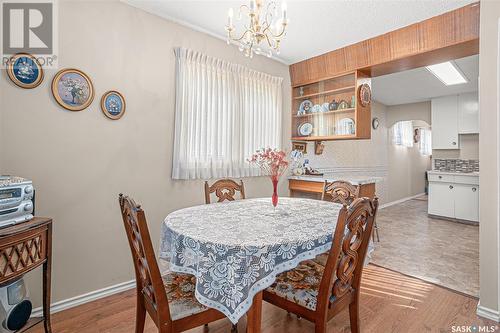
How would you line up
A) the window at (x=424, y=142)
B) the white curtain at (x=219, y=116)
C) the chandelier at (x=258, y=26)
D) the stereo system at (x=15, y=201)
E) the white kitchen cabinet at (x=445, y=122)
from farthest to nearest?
the window at (x=424, y=142)
the white kitchen cabinet at (x=445, y=122)
the white curtain at (x=219, y=116)
the chandelier at (x=258, y=26)
the stereo system at (x=15, y=201)

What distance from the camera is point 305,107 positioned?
3918mm

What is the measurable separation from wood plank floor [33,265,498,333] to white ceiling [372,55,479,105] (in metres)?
3.17

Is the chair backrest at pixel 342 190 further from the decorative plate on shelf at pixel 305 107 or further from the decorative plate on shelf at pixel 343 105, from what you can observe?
the decorative plate on shelf at pixel 305 107

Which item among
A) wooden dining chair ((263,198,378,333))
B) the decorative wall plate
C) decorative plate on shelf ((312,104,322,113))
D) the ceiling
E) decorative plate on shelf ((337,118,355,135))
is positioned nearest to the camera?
wooden dining chair ((263,198,378,333))

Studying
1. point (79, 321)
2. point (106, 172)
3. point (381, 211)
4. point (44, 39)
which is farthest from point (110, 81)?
point (381, 211)

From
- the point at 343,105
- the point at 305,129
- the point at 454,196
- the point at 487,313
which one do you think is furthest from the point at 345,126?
the point at 454,196

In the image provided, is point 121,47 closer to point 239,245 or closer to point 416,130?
point 239,245

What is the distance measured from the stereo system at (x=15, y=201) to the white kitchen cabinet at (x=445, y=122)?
265 inches

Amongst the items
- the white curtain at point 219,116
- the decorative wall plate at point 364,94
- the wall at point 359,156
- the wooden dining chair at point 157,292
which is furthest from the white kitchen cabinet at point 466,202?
the wooden dining chair at point 157,292

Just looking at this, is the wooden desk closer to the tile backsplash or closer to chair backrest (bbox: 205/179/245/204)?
chair backrest (bbox: 205/179/245/204)

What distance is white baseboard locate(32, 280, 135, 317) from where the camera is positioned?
1961mm

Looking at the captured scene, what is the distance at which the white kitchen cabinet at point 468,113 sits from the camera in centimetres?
505

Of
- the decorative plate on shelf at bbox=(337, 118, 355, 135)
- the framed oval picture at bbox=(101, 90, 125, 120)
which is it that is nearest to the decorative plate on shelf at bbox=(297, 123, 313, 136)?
the decorative plate on shelf at bbox=(337, 118, 355, 135)

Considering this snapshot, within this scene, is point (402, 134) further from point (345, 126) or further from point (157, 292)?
point (157, 292)
